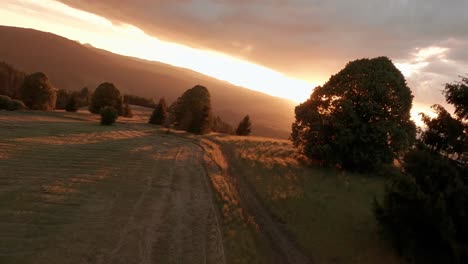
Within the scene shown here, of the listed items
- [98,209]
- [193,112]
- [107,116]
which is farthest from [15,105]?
[98,209]

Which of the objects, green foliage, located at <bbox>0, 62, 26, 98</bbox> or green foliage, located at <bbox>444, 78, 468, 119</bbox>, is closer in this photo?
green foliage, located at <bbox>444, 78, 468, 119</bbox>

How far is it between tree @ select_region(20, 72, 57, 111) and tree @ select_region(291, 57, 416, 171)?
168 feet

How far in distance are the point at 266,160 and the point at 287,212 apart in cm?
1671

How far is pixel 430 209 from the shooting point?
11695mm

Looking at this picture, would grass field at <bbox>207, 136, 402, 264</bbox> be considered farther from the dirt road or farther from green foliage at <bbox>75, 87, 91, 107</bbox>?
green foliage at <bbox>75, 87, 91, 107</bbox>

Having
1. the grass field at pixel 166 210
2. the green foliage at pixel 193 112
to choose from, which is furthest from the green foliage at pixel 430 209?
the green foliage at pixel 193 112

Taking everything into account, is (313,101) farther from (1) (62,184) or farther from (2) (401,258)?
(1) (62,184)

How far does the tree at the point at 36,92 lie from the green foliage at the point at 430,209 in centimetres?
6289

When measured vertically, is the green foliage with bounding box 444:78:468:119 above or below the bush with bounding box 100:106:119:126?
above

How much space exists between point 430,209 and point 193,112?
51322 millimetres

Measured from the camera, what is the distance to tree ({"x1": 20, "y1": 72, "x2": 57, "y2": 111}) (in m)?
58.2

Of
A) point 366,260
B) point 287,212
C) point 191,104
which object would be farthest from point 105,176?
point 191,104

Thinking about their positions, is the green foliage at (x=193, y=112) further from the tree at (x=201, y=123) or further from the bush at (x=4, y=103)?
the bush at (x=4, y=103)

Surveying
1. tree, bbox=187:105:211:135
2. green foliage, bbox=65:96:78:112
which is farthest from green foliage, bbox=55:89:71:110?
tree, bbox=187:105:211:135
